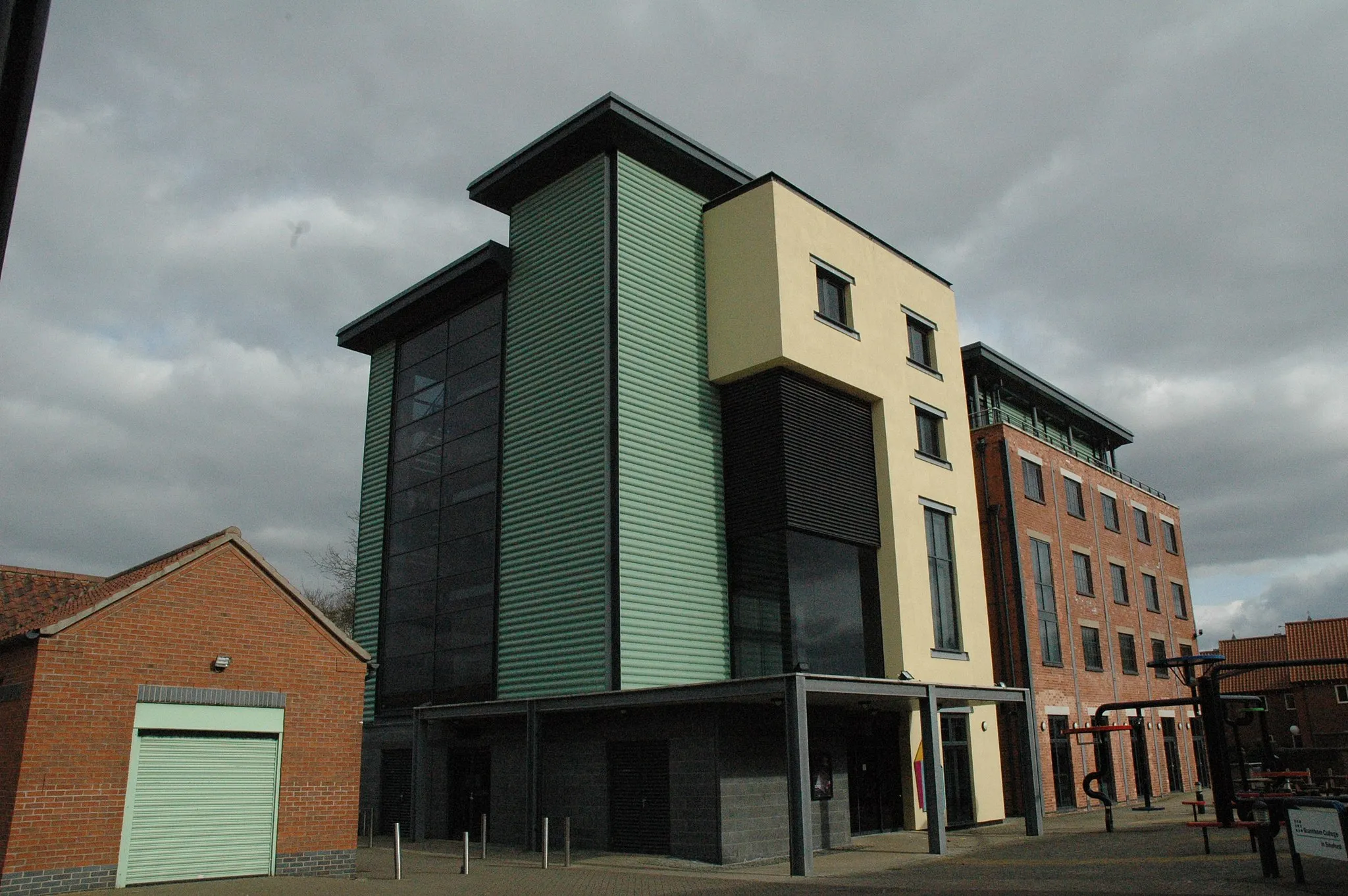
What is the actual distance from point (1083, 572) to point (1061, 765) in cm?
742

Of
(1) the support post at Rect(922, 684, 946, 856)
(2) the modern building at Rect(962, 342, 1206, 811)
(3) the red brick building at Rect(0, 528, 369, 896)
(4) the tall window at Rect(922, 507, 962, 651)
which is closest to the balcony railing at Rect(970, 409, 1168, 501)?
(2) the modern building at Rect(962, 342, 1206, 811)

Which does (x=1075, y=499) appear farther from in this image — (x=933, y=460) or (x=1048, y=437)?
(x=933, y=460)

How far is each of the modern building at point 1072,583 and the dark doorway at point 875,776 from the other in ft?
16.6

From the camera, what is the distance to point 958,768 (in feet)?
83.3

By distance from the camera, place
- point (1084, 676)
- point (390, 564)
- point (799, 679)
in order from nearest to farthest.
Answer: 1. point (799, 679)
2. point (390, 564)
3. point (1084, 676)

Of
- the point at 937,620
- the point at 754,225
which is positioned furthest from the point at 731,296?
the point at 937,620

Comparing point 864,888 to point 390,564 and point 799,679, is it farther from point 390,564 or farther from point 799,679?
point 390,564

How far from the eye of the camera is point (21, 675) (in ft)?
47.8

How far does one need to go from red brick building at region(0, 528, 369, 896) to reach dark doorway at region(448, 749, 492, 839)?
5.42m

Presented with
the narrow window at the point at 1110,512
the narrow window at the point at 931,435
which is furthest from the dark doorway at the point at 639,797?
the narrow window at the point at 1110,512

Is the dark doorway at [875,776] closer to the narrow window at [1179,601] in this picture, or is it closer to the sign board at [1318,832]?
the sign board at [1318,832]

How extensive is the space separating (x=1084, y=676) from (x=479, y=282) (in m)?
22.8

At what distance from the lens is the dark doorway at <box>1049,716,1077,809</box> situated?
2994cm

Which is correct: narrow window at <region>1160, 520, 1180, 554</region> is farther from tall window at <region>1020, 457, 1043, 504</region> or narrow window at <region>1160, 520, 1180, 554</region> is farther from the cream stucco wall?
the cream stucco wall
